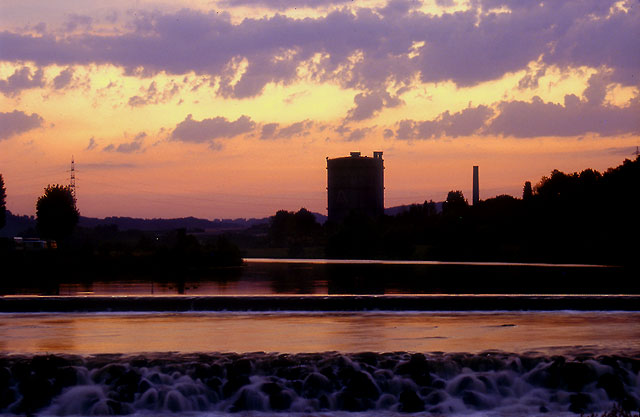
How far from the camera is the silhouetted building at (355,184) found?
18575 cm

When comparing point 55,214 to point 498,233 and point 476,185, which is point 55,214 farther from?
point 476,185

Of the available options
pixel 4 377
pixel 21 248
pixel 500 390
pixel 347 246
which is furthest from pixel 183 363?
pixel 347 246

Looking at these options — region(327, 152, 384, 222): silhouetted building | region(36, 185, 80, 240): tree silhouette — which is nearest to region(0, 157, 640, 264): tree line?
region(36, 185, 80, 240): tree silhouette

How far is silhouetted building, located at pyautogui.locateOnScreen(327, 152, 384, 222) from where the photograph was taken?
185750 millimetres

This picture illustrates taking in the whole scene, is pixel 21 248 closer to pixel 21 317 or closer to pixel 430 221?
pixel 21 317

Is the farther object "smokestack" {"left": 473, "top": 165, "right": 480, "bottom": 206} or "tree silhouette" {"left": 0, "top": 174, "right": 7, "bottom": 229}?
Answer: "smokestack" {"left": 473, "top": 165, "right": 480, "bottom": 206}

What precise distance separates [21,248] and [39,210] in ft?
133

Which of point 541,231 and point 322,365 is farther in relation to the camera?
point 541,231

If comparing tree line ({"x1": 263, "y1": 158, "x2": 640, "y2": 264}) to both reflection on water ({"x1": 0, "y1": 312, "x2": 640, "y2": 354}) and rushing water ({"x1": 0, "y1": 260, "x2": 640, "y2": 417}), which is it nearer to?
reflection on water ({"x1": 0, "y1": 312, "x2": 640, "y2": 354})

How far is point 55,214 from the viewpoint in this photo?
346 feet

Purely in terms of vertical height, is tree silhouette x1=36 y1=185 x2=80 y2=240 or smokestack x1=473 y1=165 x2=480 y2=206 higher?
smokestack x1=473 y1=165 x2=480 y2=206

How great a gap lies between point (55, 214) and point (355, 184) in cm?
8950

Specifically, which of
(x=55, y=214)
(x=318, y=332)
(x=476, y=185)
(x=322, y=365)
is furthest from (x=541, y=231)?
(x=322, y=365)

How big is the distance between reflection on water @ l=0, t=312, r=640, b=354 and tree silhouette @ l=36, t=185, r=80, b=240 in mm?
85299
